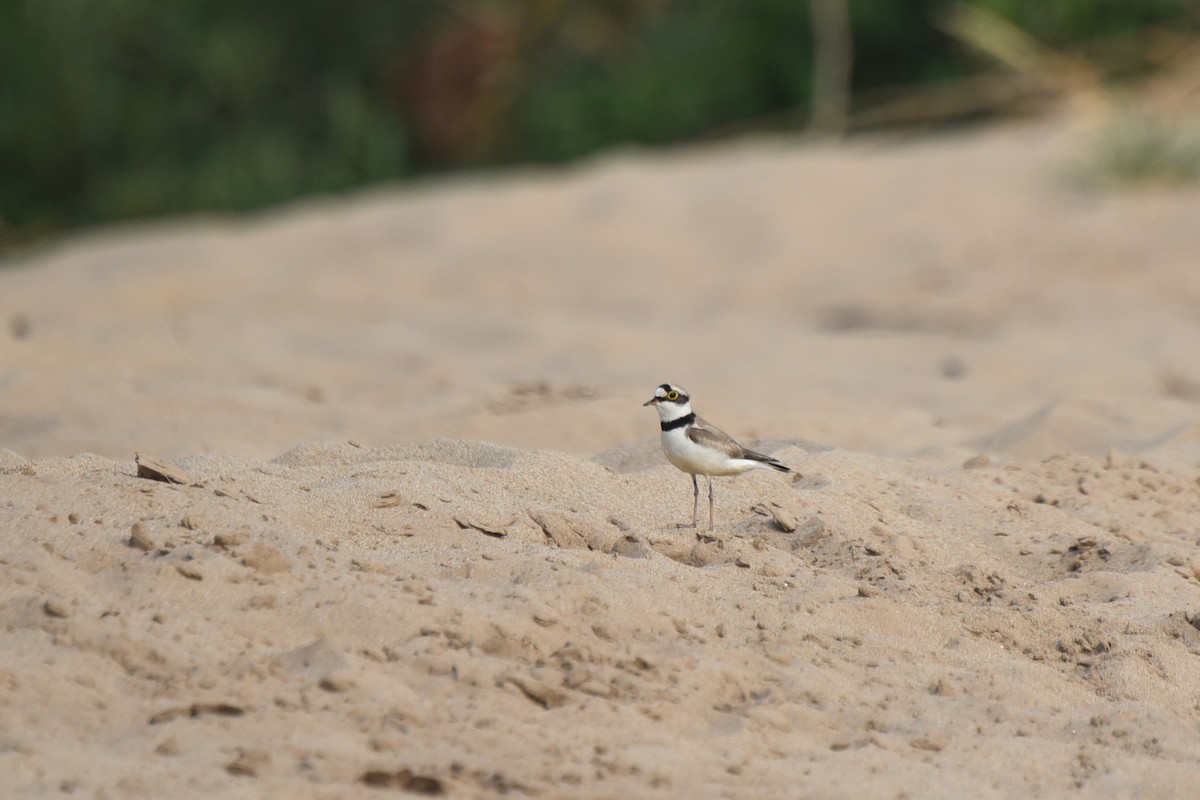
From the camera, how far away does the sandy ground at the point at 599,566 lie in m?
2.72

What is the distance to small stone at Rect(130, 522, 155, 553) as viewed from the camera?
10.6ft

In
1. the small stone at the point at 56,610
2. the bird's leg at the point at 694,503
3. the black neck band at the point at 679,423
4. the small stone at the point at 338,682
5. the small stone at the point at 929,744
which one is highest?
the black neck band at the point at 679,423

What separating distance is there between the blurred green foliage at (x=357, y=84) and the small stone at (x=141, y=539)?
1164 cm

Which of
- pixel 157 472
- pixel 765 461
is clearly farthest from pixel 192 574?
pixel 765 461

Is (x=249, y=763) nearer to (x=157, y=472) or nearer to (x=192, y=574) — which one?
(x=192, y=574)

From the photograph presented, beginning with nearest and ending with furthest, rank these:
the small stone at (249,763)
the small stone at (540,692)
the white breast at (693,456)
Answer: the small stone at (249,763) < the small stone at (540,692) < the white breast at (693,456)

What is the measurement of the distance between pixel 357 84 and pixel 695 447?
14.2 meters

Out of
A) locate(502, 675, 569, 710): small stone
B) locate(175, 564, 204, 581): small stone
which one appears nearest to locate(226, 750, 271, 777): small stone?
locate(502, 675, 569, 710): small stone

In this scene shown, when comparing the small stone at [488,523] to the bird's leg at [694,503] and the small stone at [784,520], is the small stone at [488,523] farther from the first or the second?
the small stone at [784,520]

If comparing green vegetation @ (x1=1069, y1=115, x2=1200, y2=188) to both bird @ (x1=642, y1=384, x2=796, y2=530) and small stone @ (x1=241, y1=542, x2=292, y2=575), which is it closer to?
bird @ (x1=642, y1=384, x2=796, y2=530)

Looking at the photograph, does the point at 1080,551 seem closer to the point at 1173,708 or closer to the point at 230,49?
the point at 1173,708

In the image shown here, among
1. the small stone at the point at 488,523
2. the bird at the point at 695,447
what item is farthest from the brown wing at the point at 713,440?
the small stone at the point at 488,523

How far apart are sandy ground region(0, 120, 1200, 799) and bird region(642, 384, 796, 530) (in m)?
0.14

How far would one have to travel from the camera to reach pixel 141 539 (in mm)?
3246
